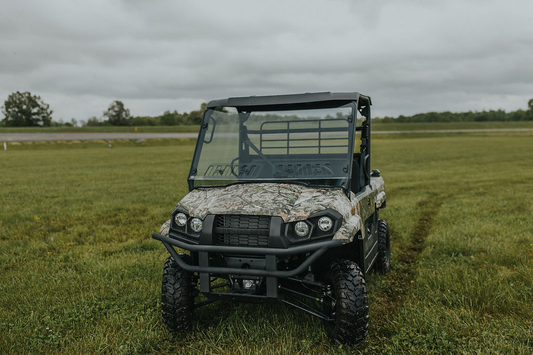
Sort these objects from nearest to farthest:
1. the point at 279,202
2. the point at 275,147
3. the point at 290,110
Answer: the point at 279,202 < the point at 290,110 < the point at 275,147

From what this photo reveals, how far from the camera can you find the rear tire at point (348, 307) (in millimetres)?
3207

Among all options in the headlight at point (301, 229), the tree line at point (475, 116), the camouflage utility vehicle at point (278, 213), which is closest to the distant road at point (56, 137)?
the camouflage utility vehicle at point (278, 213)

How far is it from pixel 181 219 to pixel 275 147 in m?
1.56

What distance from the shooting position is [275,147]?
471 cm

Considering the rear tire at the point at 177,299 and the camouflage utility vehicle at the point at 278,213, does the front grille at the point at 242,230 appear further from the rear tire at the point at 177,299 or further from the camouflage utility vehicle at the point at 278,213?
the rear tire at the point at 177,299

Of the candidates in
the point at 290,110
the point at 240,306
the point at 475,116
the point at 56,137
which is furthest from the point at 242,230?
the point at 475,116

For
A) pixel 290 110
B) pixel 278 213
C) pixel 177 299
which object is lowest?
pixel 177 299

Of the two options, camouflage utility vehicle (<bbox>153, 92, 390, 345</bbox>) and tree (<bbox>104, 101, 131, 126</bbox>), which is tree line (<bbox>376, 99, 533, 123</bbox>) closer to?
tree (<bbox>104, 101, 131, 126</bbox>)

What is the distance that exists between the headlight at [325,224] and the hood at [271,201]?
0.08 meters

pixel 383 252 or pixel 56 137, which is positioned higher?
pixel 56 137

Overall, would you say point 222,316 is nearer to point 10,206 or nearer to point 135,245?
point 135,245

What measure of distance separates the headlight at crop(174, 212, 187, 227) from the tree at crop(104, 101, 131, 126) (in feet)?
245

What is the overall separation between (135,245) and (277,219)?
12.4ft

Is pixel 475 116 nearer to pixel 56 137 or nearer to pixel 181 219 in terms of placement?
pixel 56 137
